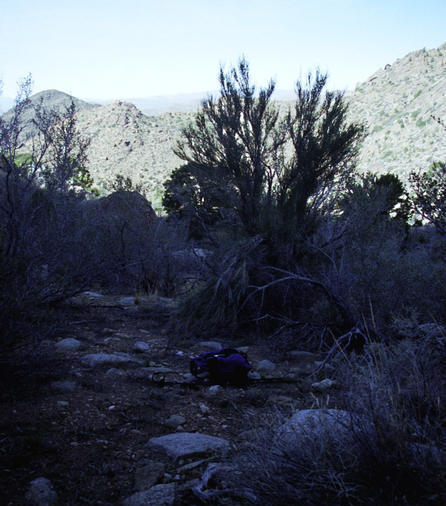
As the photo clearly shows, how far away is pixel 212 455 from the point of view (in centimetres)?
294

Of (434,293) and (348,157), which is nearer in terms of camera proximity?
(434,293)

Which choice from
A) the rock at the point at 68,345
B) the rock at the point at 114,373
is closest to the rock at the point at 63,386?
the rock at the point at 114,373

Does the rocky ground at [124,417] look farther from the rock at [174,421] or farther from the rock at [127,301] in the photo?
the rock at [127,301]

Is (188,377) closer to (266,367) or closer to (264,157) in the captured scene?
(266,367)

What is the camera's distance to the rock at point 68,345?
5.33m

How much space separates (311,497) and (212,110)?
819cm

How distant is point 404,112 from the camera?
41.3 metres

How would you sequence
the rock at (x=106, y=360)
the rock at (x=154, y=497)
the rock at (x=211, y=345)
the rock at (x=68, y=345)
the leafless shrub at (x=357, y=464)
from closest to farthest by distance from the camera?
1. the leafless shrub at (x=357, y=464)
2. the rock at (x=154, y=497)
3. the rock at (x=106, y=360)
4. the rock at (x=68, y=345)
5. the rock at (x=211, y=345)

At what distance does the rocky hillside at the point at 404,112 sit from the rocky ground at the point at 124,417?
24.0 meters

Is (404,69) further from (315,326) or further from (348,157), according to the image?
(315,326)

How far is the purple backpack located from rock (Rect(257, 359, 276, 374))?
54 centimetres

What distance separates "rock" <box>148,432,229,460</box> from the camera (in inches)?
117

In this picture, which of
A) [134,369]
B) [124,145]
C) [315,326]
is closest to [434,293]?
[315,326]

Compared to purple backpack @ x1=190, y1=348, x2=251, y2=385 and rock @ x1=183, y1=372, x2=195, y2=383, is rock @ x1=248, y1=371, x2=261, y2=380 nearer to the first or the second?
purple backpack @ x1=190, y1=348, x2=251, y2=385
